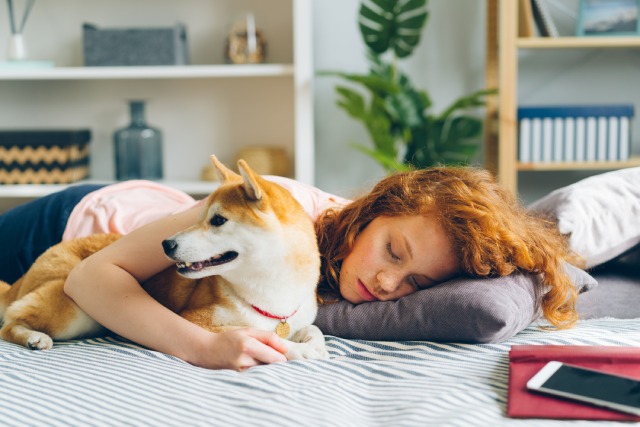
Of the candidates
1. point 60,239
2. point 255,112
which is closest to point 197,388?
point 60,239

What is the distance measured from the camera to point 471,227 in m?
1.25

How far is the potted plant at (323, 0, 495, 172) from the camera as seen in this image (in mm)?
2826

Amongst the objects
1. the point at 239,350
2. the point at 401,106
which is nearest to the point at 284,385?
the point at 239,350

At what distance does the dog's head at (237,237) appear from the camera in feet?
3.59

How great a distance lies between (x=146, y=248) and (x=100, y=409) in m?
0.38

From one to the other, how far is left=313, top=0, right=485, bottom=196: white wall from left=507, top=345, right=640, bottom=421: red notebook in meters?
2.11

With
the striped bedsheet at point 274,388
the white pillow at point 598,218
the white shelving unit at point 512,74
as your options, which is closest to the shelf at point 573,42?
the white shelving unit at point 512,74

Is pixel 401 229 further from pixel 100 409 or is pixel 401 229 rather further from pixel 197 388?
pixel 100 409

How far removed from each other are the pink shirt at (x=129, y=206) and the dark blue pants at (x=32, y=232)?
0.05m

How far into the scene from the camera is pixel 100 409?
0.91 metres

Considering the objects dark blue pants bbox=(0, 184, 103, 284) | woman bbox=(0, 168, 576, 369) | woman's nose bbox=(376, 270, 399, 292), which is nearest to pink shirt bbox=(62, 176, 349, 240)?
dark blue pants bbox=(0, 184, 103, 284)

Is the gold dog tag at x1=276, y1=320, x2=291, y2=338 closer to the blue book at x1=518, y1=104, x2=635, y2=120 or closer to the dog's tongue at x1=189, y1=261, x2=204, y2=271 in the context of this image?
the dog's tongue at x1=189, y1=261, x2=204, y2=271

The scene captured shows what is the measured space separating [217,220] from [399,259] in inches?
13.0

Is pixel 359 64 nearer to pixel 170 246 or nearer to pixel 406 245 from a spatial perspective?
pixel 406 245
